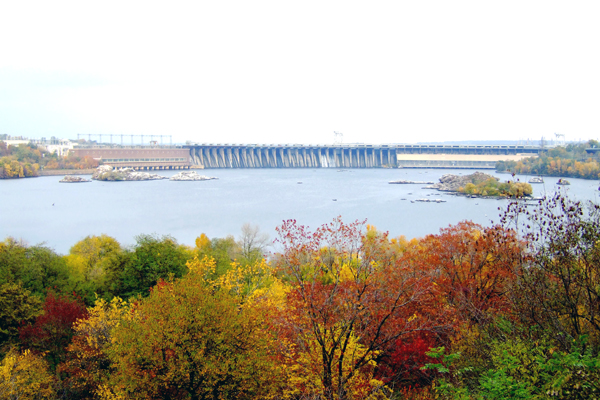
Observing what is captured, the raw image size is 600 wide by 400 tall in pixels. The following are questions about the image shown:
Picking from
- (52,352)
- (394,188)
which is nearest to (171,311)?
(52,352)

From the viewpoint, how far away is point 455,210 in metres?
26.2

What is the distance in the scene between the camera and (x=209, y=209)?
89.6 feet

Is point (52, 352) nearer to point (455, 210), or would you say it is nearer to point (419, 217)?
point (419, 217)

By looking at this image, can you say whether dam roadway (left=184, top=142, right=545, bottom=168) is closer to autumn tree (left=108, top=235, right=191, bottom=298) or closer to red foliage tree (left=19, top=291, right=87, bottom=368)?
autumn tree (left=108, top=235, right=191, bottom=298)

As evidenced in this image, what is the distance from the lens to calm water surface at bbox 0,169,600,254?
21438 millimetres

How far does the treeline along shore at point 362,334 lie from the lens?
3.66m

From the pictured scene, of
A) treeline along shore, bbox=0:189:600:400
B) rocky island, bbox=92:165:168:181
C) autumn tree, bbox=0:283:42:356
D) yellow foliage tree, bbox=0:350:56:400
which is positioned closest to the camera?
treeline along shore, bbox=0:189:600:400

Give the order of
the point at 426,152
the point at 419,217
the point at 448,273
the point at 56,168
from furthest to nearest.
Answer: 1. the point at 426,152
2. the point at 56,168
3. the point at 419,217
4. the point at 448,273

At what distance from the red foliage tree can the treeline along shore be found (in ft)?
0.06

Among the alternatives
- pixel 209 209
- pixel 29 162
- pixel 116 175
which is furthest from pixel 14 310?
pixel 29 162

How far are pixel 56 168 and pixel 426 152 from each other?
42881mm

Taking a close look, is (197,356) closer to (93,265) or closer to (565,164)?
Answer: (93,265)

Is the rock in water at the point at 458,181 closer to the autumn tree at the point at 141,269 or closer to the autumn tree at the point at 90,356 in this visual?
the autumn tree at the point at 141,269

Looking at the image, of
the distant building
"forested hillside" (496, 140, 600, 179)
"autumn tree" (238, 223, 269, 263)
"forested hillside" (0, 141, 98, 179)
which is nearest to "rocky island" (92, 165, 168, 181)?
the distant building
